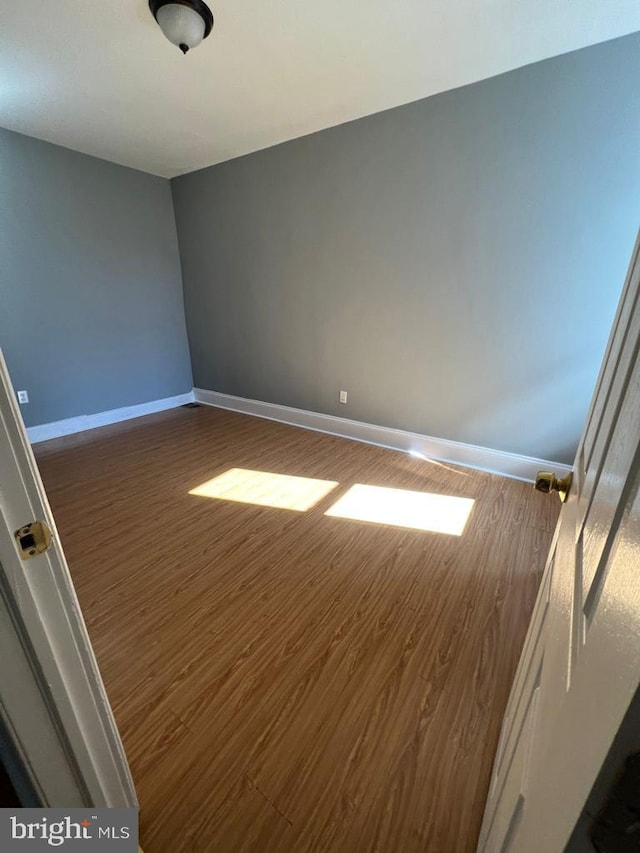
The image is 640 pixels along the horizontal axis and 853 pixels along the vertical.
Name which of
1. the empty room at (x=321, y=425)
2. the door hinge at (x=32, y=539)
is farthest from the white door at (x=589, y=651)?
the door hinge at (x=32, y=539)

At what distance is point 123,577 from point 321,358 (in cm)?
238

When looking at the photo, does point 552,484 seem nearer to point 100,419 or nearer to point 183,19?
point 183,19

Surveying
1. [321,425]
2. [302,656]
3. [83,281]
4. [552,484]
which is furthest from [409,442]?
[83,281]

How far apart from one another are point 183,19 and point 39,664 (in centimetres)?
248

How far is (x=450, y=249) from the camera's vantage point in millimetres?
2488

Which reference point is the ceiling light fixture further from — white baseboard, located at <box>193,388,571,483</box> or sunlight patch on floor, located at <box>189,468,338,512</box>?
white baseboard, located at <box>193,388,571,483</box>

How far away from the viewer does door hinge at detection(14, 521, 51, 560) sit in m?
0.47

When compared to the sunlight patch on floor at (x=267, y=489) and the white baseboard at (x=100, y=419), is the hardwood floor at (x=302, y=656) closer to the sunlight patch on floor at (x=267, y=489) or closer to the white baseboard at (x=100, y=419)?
the sunlight patch on floor at (x=267, y=489)

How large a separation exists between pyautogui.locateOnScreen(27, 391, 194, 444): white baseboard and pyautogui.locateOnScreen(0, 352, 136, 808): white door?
3079 mm

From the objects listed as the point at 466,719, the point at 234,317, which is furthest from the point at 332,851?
the point at 234,317

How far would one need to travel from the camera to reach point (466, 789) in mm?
928

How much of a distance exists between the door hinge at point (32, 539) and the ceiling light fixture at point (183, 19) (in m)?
2.28

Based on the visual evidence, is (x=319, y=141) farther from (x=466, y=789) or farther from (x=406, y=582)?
(x=466, y=789)

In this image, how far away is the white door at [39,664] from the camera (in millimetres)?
457
